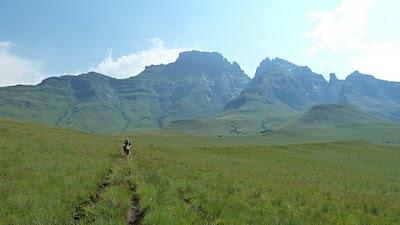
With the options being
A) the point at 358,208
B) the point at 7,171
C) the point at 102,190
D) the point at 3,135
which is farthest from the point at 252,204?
the point at 3,135

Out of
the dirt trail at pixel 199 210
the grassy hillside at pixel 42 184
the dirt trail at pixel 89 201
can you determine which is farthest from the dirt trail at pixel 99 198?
the dirt trail at pixel 199 210

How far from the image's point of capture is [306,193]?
84.5 ft

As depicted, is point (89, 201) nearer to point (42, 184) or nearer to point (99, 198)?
point (99, 198)

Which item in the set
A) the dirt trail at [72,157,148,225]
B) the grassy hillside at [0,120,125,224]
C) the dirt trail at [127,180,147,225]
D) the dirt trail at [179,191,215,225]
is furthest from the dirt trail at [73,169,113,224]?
the dirt trail at [179,191,215,225]

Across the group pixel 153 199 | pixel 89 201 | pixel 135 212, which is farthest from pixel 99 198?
pixel 135 212

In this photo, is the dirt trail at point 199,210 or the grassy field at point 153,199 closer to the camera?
the grassy field at point 153,199

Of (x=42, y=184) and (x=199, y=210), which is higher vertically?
(x=42, y=184)

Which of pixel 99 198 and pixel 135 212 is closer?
pixel 135 212

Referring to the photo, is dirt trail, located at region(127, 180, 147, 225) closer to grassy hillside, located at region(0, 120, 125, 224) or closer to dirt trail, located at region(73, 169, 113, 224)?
dirt trail, located at region(73, 169, 113, 224)

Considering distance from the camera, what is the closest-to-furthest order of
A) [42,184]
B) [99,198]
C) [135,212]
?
[135,212] → [99,198] → [42,184]

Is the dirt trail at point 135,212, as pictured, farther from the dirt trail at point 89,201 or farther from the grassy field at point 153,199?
the dirt trail at point 89,201

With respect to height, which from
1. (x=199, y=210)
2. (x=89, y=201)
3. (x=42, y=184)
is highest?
(x=42, y=184)

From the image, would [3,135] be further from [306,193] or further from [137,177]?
[306,193]

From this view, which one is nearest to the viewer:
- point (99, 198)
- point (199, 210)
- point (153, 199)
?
point (199, 210)
